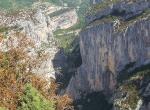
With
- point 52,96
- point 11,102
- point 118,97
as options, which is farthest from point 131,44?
point 11,102

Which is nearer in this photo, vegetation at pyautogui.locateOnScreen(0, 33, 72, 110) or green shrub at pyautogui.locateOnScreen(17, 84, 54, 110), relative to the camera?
vegetation at pyautogui.locateOnScreen(0, 33, 72, 110)

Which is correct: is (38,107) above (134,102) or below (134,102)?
above

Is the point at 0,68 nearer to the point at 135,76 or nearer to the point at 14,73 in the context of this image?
the point at 14,73

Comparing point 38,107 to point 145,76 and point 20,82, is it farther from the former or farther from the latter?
point 145,76

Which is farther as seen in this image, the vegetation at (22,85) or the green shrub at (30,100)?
the green shrub at (30,100)

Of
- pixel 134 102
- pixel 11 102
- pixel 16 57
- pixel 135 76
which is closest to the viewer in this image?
pixel 11 102

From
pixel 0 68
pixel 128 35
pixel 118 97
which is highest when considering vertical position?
pixel 0 68

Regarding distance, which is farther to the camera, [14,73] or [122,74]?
[122,74]

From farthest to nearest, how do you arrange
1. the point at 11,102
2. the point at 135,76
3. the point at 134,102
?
the point at 135,76, the point at 134,102, the point at 11,102

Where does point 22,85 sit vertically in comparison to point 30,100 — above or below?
above

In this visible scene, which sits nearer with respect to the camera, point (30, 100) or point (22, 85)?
point (30, 100)
